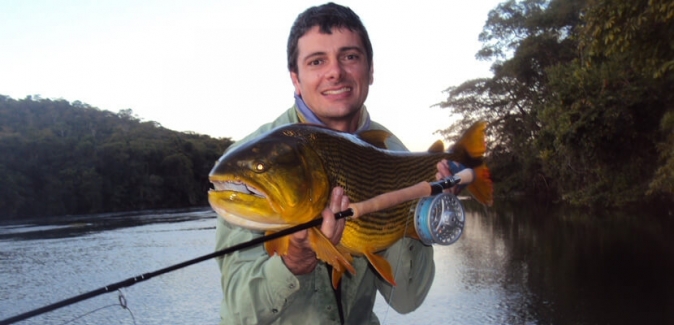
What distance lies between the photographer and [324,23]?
2.43 meters

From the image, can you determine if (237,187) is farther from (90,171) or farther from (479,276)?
(90,171)

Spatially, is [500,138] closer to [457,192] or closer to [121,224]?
[121,224]

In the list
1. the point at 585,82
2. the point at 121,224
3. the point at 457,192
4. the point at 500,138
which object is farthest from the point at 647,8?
the point at 121,224

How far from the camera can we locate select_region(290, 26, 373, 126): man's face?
2.40 metres

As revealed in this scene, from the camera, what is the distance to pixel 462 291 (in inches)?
642

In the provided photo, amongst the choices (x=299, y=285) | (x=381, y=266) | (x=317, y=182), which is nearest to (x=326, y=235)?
(x=317, y=182)

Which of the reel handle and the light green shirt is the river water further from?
the reel handle

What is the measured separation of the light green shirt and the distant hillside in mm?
54452

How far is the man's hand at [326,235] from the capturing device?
1.80 meters

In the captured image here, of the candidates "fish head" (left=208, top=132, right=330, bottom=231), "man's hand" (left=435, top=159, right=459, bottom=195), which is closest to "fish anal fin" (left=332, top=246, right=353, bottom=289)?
"fish head" (left=208, top=132, right=330, bottom=231)

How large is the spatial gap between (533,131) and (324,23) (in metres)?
35.4

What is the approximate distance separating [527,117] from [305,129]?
3688 cm

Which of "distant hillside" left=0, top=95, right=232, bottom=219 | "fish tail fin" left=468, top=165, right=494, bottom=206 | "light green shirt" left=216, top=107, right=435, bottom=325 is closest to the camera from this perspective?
"light green shirt" left=216, top=107, right=435, bottom=325

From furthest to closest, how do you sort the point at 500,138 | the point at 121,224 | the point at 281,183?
1. the point at 121,224
2. the point at 500,138
3. the point at 281,183
